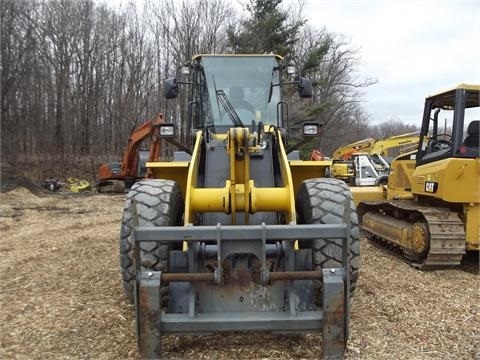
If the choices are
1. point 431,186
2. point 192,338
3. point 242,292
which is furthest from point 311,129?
point 431,186

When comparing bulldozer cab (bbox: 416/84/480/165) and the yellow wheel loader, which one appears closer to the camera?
the yellow wheel loader

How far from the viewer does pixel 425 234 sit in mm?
6395

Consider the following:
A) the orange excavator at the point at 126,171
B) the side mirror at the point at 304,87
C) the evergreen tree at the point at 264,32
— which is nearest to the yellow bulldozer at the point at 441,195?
the side mirror at the point at 304,87

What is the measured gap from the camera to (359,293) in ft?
16.5

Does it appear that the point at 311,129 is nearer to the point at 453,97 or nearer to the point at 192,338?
the point at 192,338

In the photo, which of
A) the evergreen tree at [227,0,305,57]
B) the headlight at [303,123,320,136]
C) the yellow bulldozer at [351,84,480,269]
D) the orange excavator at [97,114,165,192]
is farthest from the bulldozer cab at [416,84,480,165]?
the evergreen tree at [227,0,305,57]

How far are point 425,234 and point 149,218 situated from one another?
401 cm

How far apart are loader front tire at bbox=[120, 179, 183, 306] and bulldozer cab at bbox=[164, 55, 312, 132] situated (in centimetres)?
124

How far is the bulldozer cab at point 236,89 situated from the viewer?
5301 millimetres

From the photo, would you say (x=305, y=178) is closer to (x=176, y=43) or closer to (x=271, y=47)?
(x=271, y=47)

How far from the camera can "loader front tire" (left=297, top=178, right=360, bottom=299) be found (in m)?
3.79

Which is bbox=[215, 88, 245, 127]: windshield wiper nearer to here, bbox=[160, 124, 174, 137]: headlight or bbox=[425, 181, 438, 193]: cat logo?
bbox=[160, 124, 174, 137]: headlight

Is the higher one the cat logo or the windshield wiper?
the windshield wiper

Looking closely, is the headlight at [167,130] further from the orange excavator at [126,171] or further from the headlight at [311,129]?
the orange excavator at [126,171]
